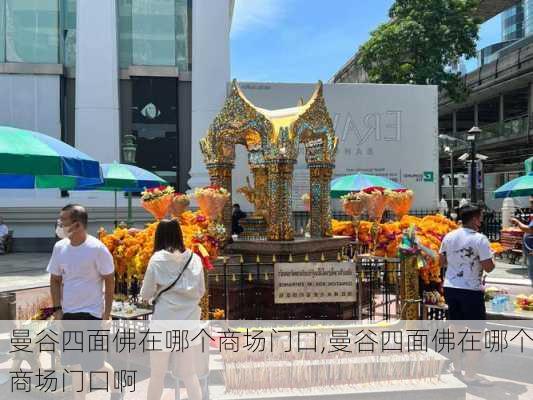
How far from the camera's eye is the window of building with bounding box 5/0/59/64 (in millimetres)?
18641

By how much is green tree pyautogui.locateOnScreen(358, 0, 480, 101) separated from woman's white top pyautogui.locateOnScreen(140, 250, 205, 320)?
70.4 feet

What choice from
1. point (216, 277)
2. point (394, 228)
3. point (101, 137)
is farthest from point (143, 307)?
point (101, 137)

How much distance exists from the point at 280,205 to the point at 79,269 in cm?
436

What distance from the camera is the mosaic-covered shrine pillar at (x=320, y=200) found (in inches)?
347

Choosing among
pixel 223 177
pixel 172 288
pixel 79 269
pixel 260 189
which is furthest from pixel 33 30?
pixel 172 288

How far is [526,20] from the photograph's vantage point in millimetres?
72562

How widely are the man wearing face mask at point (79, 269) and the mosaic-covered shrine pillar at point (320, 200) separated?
5.18 metres

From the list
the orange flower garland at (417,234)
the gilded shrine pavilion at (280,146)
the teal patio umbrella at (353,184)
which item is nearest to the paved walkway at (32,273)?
the orange flower garland at (417,234)

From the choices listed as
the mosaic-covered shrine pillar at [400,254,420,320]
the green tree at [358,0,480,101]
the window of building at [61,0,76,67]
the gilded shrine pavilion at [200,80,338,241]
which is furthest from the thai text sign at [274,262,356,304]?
the green tree at [358,0,480,101]

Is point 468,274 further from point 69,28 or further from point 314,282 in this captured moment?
point 69,28

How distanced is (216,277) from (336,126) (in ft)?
36.9

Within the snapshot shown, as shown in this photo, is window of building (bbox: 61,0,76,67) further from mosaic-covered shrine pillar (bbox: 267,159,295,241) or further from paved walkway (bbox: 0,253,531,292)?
mosaic-covered shrine pillar (bbox: 267,159,295,241)

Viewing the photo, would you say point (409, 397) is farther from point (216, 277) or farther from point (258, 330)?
point (216, 277)

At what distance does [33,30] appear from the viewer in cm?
1878
